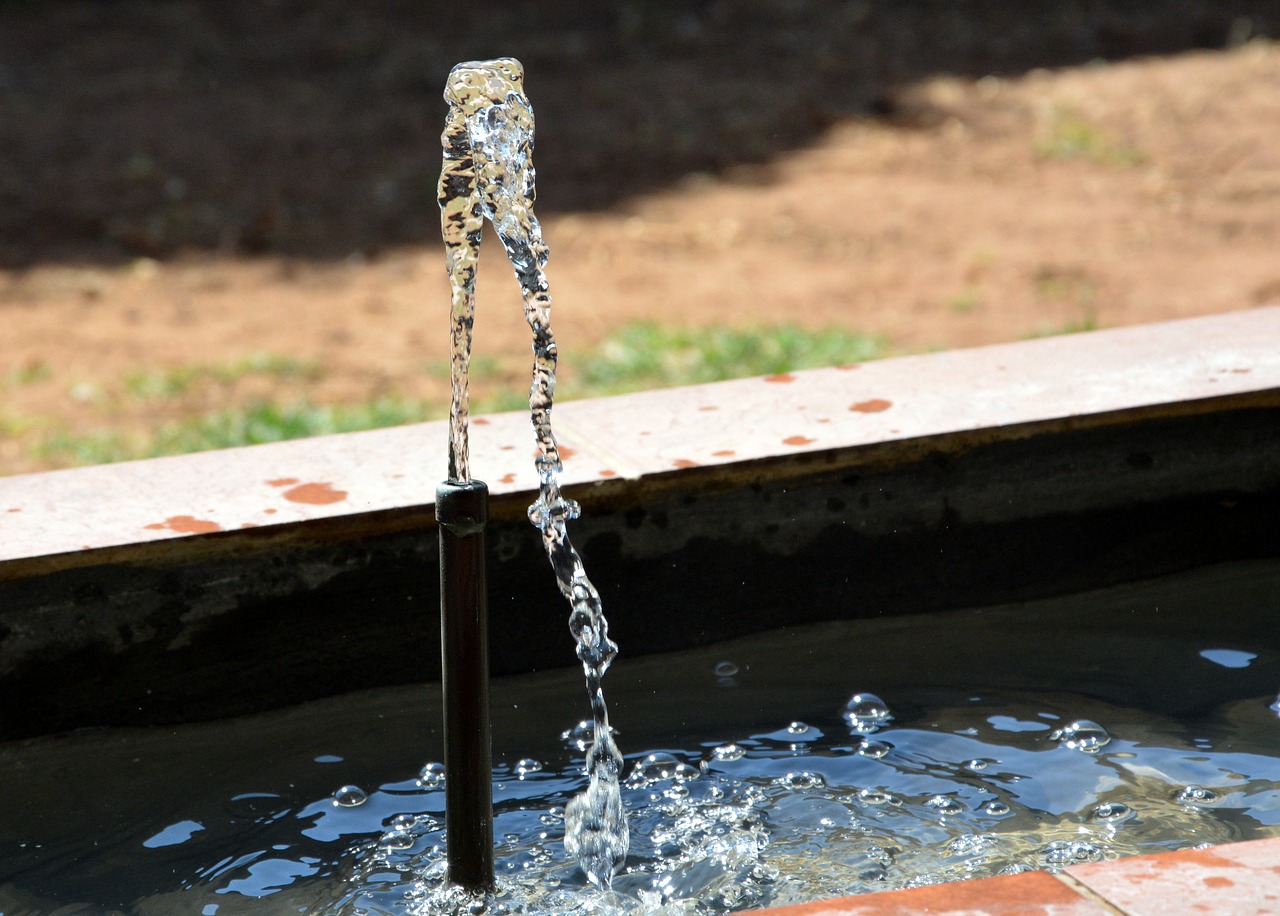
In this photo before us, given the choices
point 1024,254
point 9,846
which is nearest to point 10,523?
point 9,846

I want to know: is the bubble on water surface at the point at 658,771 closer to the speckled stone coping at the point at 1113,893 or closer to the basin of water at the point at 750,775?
the basin of water at the point at 750,775

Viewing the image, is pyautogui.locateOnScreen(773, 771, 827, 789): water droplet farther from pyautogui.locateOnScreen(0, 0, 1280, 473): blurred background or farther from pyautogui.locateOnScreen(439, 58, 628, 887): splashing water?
pyautogui.locateOnScreen(0, 0, 1280, 473): blurred background

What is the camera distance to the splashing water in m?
1.51

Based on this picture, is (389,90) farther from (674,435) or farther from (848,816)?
(848,816)

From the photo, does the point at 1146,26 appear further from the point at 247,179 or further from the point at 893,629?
the point at 893,629

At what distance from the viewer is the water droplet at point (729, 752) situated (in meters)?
1.98

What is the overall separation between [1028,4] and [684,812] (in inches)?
283

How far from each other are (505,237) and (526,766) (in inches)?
28.8

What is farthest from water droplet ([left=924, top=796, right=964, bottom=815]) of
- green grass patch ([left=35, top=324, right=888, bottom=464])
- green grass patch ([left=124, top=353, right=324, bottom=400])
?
green grass patch ([left=124, top=353, right=324, bottom=400])

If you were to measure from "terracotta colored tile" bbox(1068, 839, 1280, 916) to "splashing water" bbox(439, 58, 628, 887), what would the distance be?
65 cm

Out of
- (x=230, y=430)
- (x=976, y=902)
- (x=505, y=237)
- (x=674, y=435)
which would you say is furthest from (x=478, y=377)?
(x=976, y=902)

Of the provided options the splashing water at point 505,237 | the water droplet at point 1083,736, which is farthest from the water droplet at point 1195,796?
the splashing water at point 505,237

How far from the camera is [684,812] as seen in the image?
185cm

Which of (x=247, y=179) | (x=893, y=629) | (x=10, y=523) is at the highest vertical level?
(x=247, y=179)
